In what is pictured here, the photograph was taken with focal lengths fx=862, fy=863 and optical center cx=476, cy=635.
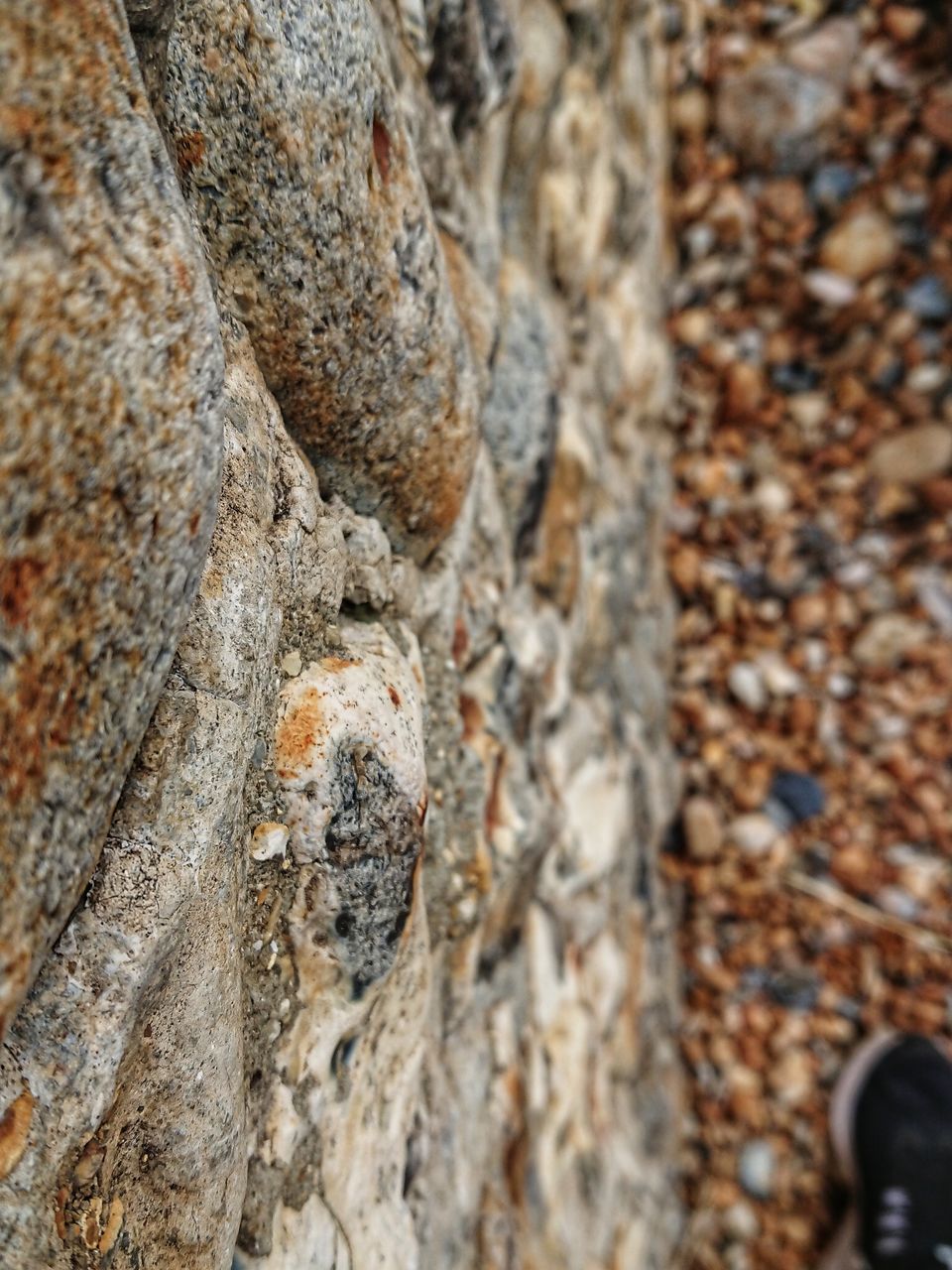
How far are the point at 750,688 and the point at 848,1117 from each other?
1023 millimetres

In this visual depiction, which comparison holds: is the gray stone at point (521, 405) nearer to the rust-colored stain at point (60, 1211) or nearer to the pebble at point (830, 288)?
the rust-colored stain at point (60, 1211)

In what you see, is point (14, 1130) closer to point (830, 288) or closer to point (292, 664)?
point (292, 664)

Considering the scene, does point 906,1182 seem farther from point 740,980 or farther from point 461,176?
point 461,176

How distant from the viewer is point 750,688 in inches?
87.6

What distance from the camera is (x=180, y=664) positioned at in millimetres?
646

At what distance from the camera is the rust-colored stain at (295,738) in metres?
0.75

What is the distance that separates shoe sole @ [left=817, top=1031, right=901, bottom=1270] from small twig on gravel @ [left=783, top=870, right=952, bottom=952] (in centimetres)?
24

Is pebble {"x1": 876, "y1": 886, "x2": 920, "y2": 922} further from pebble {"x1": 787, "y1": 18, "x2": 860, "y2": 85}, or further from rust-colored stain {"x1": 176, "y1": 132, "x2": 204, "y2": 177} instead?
rust-colored stain {"x1": 176, "y1": 132, "x2": 204, "y2": 177}

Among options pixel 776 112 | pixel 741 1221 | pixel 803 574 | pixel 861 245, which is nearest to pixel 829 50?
pixel 776 112

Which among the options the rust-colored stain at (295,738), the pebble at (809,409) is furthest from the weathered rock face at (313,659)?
the pebble at (809,409)

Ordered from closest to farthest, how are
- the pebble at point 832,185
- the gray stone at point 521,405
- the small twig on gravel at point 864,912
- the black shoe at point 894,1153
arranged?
the gray stone at point 521,405 < the black shoe at point 894,1153 < the small twig on gravel at point 864,912 < the pebble at point 832,185

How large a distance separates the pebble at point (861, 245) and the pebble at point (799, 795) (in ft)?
4.18

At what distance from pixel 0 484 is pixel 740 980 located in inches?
82.9

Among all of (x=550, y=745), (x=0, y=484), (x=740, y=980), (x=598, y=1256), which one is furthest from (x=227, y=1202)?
(x=740, y=980)
